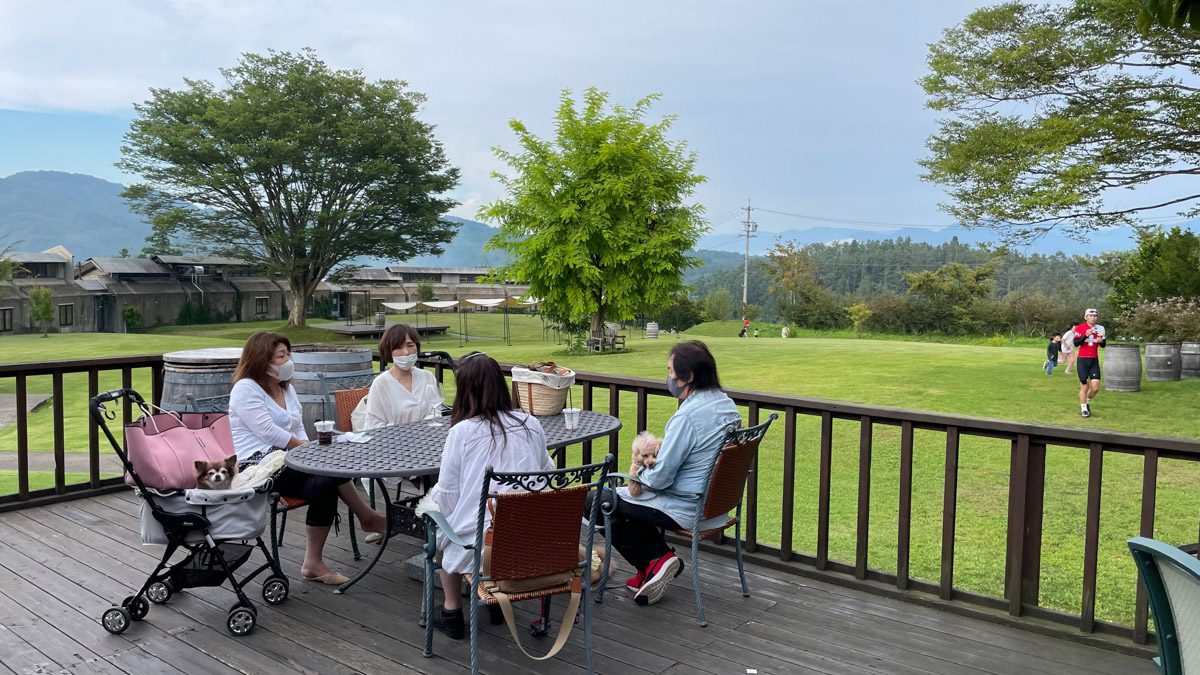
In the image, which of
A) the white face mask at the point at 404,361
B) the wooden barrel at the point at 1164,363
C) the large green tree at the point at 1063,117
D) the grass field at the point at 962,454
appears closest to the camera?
the white face mask at the point at 404,361

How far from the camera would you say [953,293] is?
48844mm

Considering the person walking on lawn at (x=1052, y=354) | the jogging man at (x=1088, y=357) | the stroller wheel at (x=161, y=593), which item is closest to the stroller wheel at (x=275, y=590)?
the stroller wheel at (x=161, y=593)

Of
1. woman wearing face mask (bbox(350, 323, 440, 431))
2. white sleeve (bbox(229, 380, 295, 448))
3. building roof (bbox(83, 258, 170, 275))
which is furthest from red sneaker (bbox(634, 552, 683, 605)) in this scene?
building roof (bbox(83, 258, 170, 275))

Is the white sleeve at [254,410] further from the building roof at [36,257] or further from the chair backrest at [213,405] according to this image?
the building roof at [36,257]

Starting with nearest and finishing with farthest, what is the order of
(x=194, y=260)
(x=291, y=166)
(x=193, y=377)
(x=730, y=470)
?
(x=730, y=470) < (x=193, y=377) < (x=291, y=166) < (x=194, y=260)

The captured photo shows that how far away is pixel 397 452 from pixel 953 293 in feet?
168

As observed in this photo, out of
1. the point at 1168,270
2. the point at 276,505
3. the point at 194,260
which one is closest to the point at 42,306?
the point at 194,260

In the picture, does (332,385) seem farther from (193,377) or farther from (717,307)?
(717,307)

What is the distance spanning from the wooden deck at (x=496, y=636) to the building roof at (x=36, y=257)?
5410 cm

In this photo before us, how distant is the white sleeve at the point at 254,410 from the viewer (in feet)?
12.4

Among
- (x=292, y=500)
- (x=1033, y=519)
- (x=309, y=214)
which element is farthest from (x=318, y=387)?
(x=309, y=214)

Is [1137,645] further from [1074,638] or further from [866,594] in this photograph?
[866,594]

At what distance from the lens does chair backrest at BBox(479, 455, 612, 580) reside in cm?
261

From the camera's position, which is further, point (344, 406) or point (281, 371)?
point (344, 406)
